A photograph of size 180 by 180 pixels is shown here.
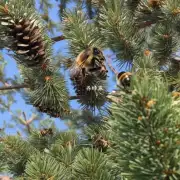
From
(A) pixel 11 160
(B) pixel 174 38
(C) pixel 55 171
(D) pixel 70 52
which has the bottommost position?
(C) pixel 55 171

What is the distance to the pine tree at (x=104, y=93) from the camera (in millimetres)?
808

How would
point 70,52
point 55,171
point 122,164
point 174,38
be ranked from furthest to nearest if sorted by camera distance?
point 174,38 → point 70,52 → point 55,171 → point 122,164

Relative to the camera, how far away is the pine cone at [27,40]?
150 centimetres

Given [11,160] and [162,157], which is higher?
[11,160]

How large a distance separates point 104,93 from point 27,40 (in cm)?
42

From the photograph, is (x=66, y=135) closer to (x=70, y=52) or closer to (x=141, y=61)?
(x=70, y=52)

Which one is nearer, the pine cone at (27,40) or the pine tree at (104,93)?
the pine tree at (104,93)

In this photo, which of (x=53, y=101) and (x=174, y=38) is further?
(x=174, y=38)

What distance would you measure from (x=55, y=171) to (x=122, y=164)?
0.40 metres

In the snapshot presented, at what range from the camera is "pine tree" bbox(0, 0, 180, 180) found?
81cm

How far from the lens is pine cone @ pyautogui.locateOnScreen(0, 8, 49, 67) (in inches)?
59.0

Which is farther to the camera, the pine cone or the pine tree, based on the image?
the pine cone

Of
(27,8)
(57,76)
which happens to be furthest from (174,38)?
(27,8)

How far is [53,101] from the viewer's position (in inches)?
64.7
